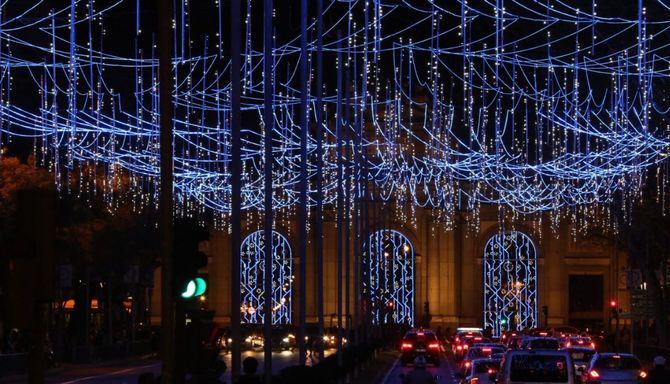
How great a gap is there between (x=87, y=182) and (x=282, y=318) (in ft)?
126

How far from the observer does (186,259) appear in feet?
50.6

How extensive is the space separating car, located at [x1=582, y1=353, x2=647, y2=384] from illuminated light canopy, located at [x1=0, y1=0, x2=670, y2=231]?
624 centimetres

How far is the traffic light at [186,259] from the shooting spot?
50.1ft

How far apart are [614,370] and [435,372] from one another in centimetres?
2221

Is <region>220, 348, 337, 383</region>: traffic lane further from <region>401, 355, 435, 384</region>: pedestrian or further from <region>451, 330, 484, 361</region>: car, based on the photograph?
<region>401, 355, 435, 384</region>: pedestrian

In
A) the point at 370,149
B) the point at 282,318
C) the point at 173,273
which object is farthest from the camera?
the point at 282,318

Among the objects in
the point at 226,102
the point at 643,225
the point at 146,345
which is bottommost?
the point at 146,345

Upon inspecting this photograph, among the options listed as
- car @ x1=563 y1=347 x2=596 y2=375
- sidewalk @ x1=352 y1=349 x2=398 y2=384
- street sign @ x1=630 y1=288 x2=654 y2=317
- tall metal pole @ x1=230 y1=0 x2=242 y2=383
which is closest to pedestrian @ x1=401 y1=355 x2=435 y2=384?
tall metal pole @ x1=230 y1=0 x2=242 y2=383

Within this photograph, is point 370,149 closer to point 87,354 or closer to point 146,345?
point 146,345

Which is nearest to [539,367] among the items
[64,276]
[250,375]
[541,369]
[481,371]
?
[541,369]

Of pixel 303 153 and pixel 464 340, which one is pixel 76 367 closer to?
pixel 464 340

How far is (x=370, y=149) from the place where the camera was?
316ft

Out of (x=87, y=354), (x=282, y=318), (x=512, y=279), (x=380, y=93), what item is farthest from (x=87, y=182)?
(x=512, y=279)

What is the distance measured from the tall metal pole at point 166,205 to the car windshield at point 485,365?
881 inches
